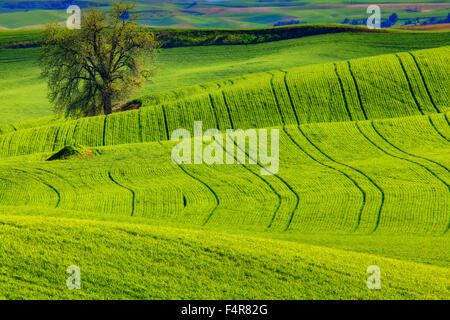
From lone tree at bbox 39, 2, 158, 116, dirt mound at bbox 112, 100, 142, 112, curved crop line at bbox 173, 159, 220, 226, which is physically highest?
lone tree at bbox 39, 2, 158, 116

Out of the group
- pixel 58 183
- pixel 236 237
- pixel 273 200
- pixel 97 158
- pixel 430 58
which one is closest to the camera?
pixel 236 237

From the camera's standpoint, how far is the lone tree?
45906mm

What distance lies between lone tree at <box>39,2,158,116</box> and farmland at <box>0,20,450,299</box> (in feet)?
12.7

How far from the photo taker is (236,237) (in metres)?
18.2

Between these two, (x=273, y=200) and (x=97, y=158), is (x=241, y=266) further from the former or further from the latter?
(x=97, y=158)

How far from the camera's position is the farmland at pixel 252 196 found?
1495cm

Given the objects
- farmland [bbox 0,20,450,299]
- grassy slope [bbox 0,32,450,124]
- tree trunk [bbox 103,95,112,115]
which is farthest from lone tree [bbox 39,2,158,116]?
grassy slope [bbox 0,32,450,124]

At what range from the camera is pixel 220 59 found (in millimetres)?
74750

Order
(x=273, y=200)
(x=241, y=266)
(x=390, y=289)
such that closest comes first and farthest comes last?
(x=390, y=289)
(x=241, y=266)
(x=273, y=200)

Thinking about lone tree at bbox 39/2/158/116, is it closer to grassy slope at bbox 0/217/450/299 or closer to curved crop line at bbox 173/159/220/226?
curved crop line at bbox 173/159/220/226

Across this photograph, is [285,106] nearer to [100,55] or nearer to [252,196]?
[252,196]

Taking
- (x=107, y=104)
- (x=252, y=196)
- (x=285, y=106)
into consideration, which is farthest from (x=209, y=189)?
(x=107, y=104)
